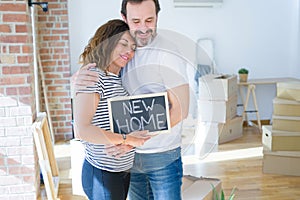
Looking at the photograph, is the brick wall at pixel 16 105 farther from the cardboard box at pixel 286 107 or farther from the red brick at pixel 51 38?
the cardboard box at pixel 286 107

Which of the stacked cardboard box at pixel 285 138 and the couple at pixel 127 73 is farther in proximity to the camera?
the stacked cardboard box at pixel 285 138

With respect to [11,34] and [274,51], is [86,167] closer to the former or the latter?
[11,34]

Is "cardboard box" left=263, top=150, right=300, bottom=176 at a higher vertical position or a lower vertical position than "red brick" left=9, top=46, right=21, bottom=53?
lower

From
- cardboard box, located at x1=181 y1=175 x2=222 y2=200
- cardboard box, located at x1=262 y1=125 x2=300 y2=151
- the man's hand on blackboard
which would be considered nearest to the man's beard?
the man's hand on blackboard

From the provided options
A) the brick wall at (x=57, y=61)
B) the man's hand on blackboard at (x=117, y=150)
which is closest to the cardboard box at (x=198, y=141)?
the man's hand on blackboard at (x=117, y=150)

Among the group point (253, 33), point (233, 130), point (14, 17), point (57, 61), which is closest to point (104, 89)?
point (14, 17)

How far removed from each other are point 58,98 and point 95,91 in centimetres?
307

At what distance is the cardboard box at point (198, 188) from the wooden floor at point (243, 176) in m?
0.13

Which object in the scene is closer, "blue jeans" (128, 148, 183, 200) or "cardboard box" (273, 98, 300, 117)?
"blue jeans" (128, 148, 183, 200)

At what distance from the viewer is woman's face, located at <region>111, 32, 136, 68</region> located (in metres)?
0.75

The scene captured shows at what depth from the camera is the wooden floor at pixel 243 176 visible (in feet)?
8.07

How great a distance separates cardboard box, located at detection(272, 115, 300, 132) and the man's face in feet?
7.77

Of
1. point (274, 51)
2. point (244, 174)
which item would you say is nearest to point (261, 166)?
point (244, 174)

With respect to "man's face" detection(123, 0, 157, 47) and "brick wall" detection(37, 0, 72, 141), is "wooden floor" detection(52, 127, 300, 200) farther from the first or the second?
"man's face" detection(123, 0, 157, 47)
